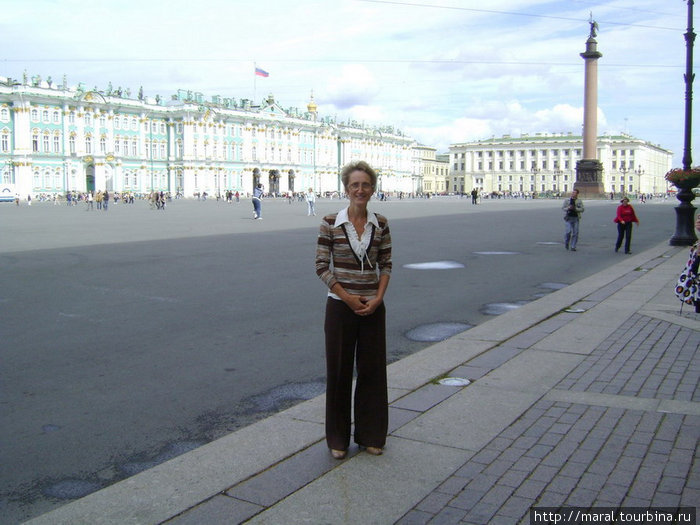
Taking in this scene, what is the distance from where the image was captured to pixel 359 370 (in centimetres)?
426

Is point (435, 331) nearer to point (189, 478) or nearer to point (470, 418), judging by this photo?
point (470, 418)

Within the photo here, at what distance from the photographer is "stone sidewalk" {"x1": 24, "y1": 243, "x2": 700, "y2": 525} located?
3471 millimetres

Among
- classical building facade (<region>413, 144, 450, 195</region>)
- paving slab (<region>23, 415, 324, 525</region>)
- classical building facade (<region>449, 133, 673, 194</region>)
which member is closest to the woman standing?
paving slab (<region>23, 415, 324, 525</region>)

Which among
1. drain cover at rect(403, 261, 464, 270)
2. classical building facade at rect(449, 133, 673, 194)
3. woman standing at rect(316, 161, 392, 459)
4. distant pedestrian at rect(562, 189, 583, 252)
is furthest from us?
classical building facade at rect(449, 133, 673, 194)

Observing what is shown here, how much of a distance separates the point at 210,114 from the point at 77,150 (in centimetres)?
2171

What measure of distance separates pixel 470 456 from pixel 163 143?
106654 millimetres

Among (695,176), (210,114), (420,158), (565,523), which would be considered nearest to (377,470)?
(565,523)

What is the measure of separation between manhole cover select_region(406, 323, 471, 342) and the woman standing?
3.30 metres

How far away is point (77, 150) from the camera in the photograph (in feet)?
302

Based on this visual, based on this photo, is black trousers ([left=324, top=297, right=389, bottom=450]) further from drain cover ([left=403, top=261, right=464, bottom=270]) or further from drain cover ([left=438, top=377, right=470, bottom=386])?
drain cover ([left=403, top=261, right=464, bottom=270])

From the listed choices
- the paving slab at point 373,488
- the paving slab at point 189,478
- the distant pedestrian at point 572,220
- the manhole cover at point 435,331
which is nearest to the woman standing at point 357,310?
the paving slab at point 373,488

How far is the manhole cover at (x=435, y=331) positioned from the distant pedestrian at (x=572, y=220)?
9.74 meters

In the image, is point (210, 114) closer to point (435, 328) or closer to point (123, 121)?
point (123, 121)

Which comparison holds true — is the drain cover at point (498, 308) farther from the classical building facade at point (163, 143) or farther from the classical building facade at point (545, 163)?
the classical building facade at point (545, 163)
